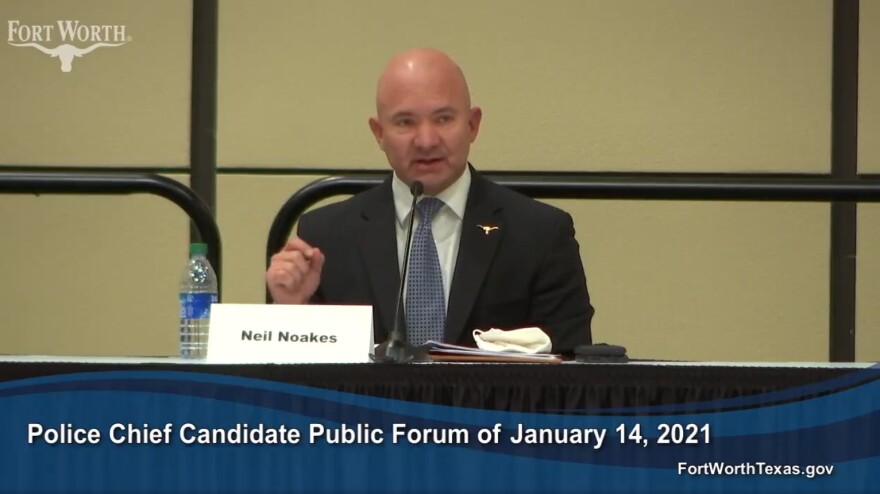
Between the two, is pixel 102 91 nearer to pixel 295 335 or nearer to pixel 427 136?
pixel 427 136

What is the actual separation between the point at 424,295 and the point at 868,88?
1452 millimetres

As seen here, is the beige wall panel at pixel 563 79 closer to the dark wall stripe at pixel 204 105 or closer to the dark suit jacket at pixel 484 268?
the dark wall stripe at pixel 204 105

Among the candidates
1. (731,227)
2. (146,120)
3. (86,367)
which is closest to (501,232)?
(86,367)

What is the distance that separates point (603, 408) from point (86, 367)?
0.60 metres

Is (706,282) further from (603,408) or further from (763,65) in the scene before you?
(603,408)

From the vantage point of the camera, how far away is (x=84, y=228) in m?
2.89

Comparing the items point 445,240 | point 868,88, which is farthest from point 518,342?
point 868,88

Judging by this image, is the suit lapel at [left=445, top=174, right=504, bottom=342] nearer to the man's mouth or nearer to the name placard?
the man's mouth

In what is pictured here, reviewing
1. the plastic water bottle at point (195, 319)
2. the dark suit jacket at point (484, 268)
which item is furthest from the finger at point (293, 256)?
the dark suit jacket at point (484, 268)

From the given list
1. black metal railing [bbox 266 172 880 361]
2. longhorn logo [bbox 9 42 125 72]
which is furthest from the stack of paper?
longhorn logo [bbox 9 42 125 72]

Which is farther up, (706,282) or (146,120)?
(146,120)

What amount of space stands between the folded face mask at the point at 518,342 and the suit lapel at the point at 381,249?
0.32m

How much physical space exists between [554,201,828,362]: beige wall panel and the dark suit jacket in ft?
2.63

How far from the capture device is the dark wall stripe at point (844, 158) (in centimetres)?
279
